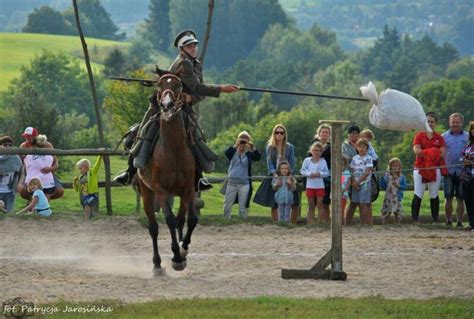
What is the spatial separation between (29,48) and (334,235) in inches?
5138

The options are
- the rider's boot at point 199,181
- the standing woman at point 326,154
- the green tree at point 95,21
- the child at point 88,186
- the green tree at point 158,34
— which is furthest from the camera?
the green tree at point 95,21

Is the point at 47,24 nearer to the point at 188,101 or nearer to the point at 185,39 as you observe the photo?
the point at 185,39

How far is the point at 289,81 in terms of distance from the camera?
141750mm

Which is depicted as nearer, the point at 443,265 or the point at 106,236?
the point at 443,265

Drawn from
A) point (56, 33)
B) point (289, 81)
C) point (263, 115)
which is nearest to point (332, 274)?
point (263, 115)

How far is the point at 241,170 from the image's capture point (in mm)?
23516

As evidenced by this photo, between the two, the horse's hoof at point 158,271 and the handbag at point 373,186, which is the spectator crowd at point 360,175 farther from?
the horse's hoof at point 158,271

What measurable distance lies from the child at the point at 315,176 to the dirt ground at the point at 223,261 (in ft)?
3.32

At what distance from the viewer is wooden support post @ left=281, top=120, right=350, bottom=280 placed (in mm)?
16125

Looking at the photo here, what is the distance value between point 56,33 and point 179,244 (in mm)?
160693

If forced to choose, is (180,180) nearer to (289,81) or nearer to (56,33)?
(289,81)

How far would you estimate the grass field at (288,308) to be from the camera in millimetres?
13711

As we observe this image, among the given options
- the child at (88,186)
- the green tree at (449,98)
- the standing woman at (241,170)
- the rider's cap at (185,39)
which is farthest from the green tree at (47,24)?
the rider's cap at (185,39)

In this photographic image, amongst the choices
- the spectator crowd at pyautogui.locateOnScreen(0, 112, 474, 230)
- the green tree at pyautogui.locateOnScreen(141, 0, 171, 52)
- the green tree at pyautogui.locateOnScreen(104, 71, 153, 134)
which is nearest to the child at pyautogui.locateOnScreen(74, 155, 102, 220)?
the spectator crowd at pyautogui.locateOnScreen(0, 112, 474, 230)
